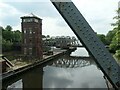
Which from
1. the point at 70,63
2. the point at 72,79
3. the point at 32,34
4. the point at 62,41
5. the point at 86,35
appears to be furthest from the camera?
the point at 62,41

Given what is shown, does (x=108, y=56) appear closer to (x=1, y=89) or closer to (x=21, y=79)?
(x=1, y=89)

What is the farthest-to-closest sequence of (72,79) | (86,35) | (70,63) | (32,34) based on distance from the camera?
(70,63), (32,34), (72,79), (86,35)

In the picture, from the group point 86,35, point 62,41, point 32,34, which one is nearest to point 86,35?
point 86,35

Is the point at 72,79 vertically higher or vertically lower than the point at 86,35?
lower

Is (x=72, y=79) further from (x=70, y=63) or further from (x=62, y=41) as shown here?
(x=62, y=41)

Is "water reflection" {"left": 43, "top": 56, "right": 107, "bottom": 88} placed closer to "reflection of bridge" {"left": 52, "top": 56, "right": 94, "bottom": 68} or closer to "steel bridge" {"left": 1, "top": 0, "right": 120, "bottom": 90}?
"reflection of bridge" {"left": 52, "top": 56, "right": 94, "bottom": 68}

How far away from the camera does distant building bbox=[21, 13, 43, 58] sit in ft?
165

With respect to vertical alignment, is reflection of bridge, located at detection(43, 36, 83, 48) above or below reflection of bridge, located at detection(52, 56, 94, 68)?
above

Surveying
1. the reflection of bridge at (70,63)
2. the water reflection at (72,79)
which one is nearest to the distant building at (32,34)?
the reflection of bridge at (70,63)

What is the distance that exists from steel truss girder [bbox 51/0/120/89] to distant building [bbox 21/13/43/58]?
45.8 metres

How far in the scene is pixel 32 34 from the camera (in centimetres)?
5069

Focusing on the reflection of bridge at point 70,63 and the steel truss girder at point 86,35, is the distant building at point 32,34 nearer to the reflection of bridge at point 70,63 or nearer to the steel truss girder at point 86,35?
the reflection of bridge at point 70,63

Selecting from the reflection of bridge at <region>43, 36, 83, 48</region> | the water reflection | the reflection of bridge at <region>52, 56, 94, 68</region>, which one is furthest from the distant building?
the reflection of bridge at <region>43, 36, 83, 48</region>

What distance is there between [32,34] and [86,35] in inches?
1877
